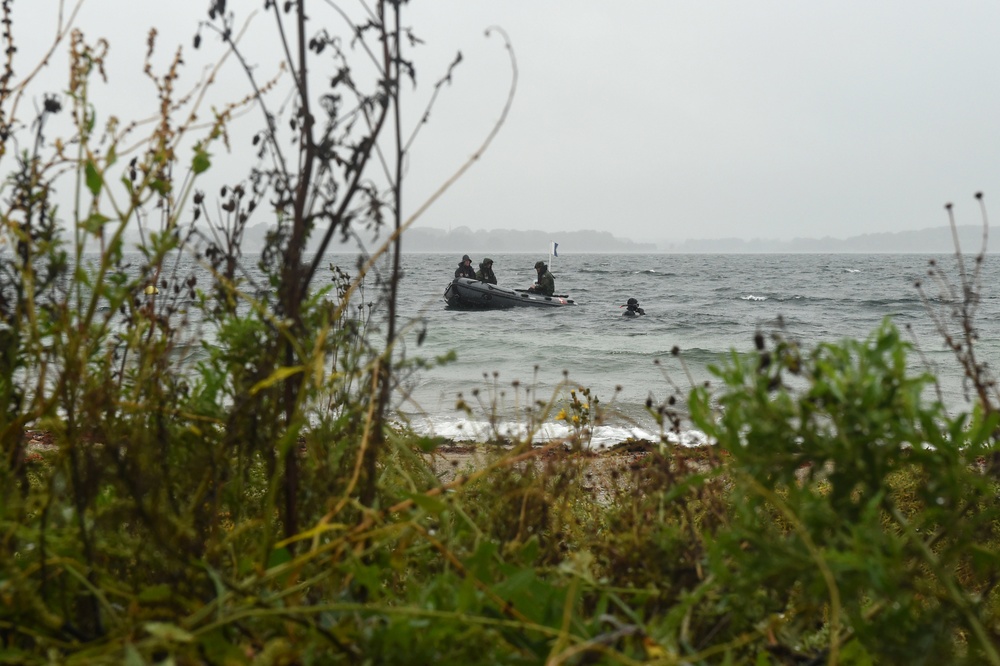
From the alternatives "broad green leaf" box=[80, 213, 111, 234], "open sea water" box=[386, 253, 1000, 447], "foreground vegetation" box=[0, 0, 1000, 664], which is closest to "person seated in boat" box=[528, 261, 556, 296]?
"open sea water" box=[386, 253, 1000, 447]

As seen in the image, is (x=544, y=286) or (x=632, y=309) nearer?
(x=544, y=286)

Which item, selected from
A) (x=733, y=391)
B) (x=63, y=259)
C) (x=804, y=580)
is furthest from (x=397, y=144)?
(x=804, y=580)

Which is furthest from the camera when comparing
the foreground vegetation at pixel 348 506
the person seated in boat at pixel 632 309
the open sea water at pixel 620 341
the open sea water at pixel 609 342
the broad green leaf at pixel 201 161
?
the person seated in boat at pixel 632 309

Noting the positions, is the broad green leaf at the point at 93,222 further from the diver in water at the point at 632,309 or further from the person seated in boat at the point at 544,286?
the diver in water at the point at 632,309

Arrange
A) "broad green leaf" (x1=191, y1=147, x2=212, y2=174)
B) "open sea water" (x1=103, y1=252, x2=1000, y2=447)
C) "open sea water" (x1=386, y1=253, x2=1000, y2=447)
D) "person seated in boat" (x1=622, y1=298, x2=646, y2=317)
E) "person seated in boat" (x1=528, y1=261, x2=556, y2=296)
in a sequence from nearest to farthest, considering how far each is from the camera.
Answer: "broad green leaf" (x1=191, y1=147, x2=212, y2=174)
"open sea water" (x1=103, y1=252, x2=1000, y2=447)
"open sea water" (x1=386, y1=253, x2=1000, y2=447)
"person seated in boat" (x1=528, y1=261, x2=556, y2=296)
"person seated in boat" (x1=622, y1=298, x2=646, y2=317)

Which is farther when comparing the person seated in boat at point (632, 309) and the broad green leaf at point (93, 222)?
the person seated in boat at point (632, 309)

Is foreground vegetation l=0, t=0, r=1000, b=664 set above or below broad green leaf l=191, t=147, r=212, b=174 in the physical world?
below

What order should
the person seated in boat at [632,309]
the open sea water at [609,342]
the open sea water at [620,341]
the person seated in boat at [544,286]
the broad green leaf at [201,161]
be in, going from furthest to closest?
the person seated in boat at [632,309] → the person seated in boat at [544,286] → the open sea water at [620,341] → the open sea water at [609,342] → the broad green leaf at [201,161]

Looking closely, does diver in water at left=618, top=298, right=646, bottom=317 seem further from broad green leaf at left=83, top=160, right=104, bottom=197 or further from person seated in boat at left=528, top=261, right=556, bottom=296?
broad green leaf at left=83, top=160, right=104, bottom=197

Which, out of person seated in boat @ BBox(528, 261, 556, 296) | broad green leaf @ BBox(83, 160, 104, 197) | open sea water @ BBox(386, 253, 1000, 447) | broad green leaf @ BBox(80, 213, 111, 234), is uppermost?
broad green leaf @ BBox(83, 160, 104, 197)

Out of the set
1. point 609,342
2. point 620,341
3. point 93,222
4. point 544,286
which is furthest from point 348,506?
point 544,286

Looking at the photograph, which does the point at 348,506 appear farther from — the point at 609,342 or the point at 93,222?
the point at 609,342

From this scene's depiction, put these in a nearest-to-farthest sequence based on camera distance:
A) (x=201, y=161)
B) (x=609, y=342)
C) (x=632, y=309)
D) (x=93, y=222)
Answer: (x=93, y=222) → (x=201, y=161) → (x=609, y=342) → (x=632, y=309)

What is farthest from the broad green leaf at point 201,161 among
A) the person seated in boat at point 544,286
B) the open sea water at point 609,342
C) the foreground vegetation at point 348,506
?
the person seated in boat at point 544,286
